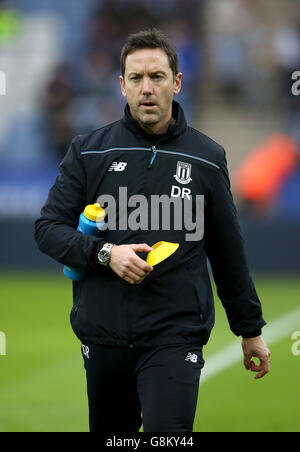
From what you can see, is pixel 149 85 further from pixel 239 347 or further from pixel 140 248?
pixel 239 347

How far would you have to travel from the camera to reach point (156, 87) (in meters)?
4.52

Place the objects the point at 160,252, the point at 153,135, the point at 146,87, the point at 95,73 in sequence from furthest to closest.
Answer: the point at 95,73 → the point at 153,135 → the point at 146,87 → the point at 160,252

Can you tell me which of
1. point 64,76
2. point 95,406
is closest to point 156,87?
point 95,406

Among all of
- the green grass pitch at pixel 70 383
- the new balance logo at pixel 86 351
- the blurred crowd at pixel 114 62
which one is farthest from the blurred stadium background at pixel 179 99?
the new balance logo at pixel 86 351

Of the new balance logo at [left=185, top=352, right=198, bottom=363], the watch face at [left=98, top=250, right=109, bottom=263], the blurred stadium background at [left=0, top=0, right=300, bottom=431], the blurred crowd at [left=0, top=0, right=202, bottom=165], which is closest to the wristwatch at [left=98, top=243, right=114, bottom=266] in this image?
the watch face at [left=98, top=250, right=109, bottom=263]

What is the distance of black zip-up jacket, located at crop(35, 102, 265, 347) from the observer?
14.5 feet

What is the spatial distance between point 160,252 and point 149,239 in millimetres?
214

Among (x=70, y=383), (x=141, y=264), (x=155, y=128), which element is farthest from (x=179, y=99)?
(x=141, y=264)

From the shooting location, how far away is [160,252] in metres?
4.26

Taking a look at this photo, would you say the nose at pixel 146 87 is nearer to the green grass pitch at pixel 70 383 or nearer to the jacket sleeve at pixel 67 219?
the jacket sleeve at pixel 67 219

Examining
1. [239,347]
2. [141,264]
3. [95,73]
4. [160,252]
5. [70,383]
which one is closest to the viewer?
[141,264]

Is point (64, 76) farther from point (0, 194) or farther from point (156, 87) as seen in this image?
point (156, 87)

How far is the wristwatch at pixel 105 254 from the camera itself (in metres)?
4.28

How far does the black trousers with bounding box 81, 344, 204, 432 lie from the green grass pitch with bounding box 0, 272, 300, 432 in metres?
2.31
